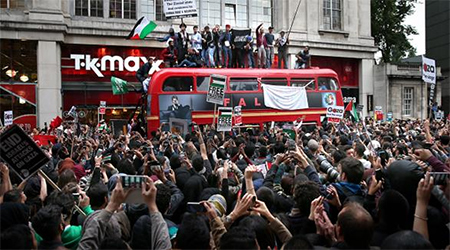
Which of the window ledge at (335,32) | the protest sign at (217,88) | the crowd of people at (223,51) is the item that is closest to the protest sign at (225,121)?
the protest sign at (217,88)

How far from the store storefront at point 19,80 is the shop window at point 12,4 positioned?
188cm

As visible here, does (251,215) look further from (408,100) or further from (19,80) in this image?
(408,100)

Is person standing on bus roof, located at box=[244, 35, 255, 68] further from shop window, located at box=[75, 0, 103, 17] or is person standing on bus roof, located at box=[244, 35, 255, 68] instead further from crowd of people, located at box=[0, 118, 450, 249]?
crowd of people, located at box=[0, 118, 450, 249]

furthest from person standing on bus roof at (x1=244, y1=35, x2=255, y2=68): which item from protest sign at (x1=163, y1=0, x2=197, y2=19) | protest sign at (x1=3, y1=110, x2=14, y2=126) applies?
protest sign at (x1=3, y1=110, x2=14, y2=126)

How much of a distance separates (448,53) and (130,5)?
103 ft

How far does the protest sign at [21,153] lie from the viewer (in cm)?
441

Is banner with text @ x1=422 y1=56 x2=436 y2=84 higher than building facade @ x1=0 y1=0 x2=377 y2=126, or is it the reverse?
building facade @ x1=0 y1=0 x2=377 y2=126

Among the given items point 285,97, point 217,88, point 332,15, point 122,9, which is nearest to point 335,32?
point 332,15

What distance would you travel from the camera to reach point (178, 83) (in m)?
17.0

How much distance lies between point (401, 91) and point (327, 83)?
15.7 metres

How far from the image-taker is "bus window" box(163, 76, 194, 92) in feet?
55.2

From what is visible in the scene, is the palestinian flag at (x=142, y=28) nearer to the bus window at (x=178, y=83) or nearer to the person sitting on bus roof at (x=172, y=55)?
the person sitting on bus roof at (x=172, y=55)

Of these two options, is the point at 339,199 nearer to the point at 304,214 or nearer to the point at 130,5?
the point at 304,214

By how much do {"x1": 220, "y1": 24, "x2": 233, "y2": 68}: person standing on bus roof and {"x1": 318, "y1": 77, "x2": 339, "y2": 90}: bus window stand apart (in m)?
4.36
